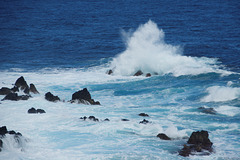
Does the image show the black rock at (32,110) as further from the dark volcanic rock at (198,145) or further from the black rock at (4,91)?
the dark volcanic rock at (198,145)

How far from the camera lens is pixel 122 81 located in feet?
→ 87.9

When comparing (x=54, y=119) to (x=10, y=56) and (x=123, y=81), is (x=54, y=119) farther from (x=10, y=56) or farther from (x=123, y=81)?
(x=10, y=56)

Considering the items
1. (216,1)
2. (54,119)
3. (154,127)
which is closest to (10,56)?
(54,119)

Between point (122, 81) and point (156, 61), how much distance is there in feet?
17.4

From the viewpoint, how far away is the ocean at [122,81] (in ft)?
46.0

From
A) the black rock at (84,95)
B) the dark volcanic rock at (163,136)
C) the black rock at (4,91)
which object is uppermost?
the black rock at (4,91)

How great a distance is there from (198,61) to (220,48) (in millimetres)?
5510

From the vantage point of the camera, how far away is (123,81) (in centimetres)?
2675

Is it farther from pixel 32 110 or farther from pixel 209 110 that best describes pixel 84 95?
pixel 209 110

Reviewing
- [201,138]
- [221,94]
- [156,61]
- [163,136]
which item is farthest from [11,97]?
[156,61]

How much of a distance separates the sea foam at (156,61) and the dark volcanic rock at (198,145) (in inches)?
533

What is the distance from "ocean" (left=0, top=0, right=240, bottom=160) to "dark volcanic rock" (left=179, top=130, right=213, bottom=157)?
33 cm

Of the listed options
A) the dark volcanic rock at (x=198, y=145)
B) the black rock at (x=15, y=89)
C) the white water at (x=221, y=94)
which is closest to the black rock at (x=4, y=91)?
the black rock at (x=15, y=89)

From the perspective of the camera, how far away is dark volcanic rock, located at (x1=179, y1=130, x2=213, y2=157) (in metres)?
13.0
